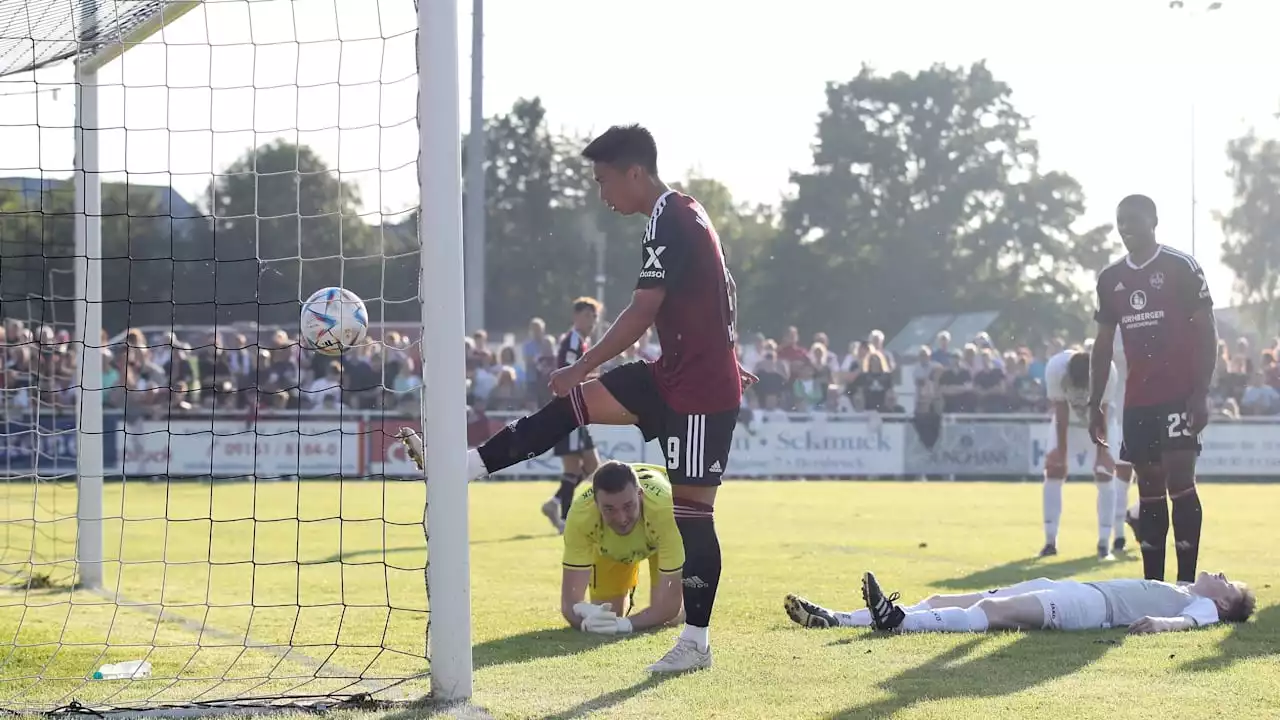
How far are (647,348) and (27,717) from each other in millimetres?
20391

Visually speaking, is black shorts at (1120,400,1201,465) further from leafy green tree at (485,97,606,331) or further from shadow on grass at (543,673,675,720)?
leafy green tree at (485,97,606,331)

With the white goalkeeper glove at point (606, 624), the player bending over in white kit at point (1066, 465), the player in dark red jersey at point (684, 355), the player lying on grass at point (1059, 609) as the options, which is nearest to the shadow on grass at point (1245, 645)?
the player lying on grass at point (1059, 609)

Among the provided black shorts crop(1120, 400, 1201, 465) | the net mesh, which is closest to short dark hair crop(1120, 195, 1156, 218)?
black shorts crop(1120, 400, 1201, 465)

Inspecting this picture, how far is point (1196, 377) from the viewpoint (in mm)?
8094

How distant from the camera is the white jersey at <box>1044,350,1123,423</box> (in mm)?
12016

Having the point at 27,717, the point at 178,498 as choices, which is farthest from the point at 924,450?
the point at 27,717

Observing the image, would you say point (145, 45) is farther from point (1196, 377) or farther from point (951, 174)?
point (951, 174)

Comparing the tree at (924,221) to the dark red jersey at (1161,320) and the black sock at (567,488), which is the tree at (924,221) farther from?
the dark red jersey at (1161,320)

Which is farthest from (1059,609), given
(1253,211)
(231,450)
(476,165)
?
(1253,211)

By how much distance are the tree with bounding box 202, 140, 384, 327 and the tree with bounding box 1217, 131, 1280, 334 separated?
42043 mm

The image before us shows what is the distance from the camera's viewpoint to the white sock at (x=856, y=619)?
283 inches

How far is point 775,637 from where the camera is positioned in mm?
6969

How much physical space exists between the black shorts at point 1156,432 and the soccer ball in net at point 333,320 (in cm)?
419

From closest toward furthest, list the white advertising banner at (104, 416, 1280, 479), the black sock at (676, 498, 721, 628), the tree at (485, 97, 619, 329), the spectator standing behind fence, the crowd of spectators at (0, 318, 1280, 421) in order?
the black sock at (676, 498, 721, 628), the white advertising banner at (104, 416, 1280, 479), the crowd of spectators at (0, 318, 1280, 421), the spectator standing behind fence, the tree at (485, 97, 619, 329)
